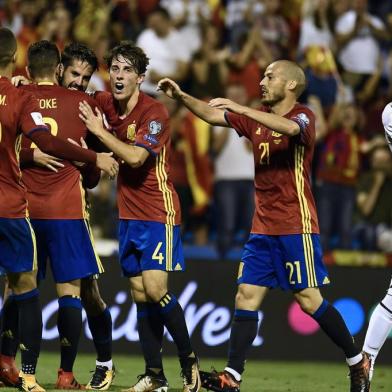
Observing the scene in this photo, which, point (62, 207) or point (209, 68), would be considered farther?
point (209, 68)

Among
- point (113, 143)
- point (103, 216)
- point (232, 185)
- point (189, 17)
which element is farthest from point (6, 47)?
point (189, 17)

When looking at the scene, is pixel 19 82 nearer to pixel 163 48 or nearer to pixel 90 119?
pixel 90 119

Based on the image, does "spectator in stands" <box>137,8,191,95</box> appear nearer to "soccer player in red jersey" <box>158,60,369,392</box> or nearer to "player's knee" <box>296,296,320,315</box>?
"soccer player in red jersey" <box>158,60,369,392</box>

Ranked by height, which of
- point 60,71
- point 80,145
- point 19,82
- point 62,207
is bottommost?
point 62,207

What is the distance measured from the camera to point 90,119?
7.54m

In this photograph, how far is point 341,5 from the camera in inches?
569

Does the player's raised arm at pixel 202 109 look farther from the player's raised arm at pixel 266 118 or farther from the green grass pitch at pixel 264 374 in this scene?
the green grass pitch at pixel 264 374

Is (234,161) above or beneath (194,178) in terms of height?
above

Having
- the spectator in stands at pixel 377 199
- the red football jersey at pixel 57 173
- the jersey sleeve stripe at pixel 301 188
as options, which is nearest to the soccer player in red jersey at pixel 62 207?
the red football jersey at pixel 57 173

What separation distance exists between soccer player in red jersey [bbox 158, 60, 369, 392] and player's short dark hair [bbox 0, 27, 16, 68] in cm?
109

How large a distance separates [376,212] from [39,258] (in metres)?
5.61

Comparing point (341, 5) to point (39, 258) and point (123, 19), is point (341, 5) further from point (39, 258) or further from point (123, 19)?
point (39, 258)

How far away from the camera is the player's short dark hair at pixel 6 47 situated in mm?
7204

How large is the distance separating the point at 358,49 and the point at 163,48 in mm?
2667
